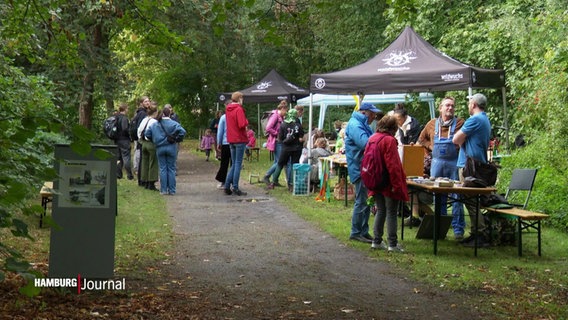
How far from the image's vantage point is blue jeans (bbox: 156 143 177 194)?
17.8 m

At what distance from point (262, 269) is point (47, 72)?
1653cm

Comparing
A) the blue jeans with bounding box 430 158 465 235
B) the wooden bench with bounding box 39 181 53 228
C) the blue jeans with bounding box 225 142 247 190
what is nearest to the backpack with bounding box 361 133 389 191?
the blue jeans with bounding box 430 158 465 235

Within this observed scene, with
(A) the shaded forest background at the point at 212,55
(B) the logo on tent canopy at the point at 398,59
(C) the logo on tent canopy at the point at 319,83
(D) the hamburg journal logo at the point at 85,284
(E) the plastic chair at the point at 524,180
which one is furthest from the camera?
(C) the logo on tent canopy at the point at 319,83

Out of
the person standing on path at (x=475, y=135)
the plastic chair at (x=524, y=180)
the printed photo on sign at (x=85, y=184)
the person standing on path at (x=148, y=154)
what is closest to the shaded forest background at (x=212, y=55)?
the printed photo on sign at (x=85, y=184)

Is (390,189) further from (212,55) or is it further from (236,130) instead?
(212,55)

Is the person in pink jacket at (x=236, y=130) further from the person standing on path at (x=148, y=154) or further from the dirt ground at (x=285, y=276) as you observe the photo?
the dirt ground at (x=285, y=276)

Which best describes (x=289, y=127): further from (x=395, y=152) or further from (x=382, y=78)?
(x=395, y=152)

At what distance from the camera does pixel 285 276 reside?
29.7 feet

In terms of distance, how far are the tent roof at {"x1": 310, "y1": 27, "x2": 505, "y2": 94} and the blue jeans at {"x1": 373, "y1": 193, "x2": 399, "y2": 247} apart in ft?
16.5

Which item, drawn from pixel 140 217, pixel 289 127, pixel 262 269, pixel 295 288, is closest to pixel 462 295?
pixel 295 288

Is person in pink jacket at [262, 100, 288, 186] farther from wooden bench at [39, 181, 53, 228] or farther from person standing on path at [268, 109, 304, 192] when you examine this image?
wooden bench at [39, 181, 53, 228]

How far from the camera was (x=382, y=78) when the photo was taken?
16141mm

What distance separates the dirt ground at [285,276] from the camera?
295 inches

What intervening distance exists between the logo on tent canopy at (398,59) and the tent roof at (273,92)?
39.1ft
